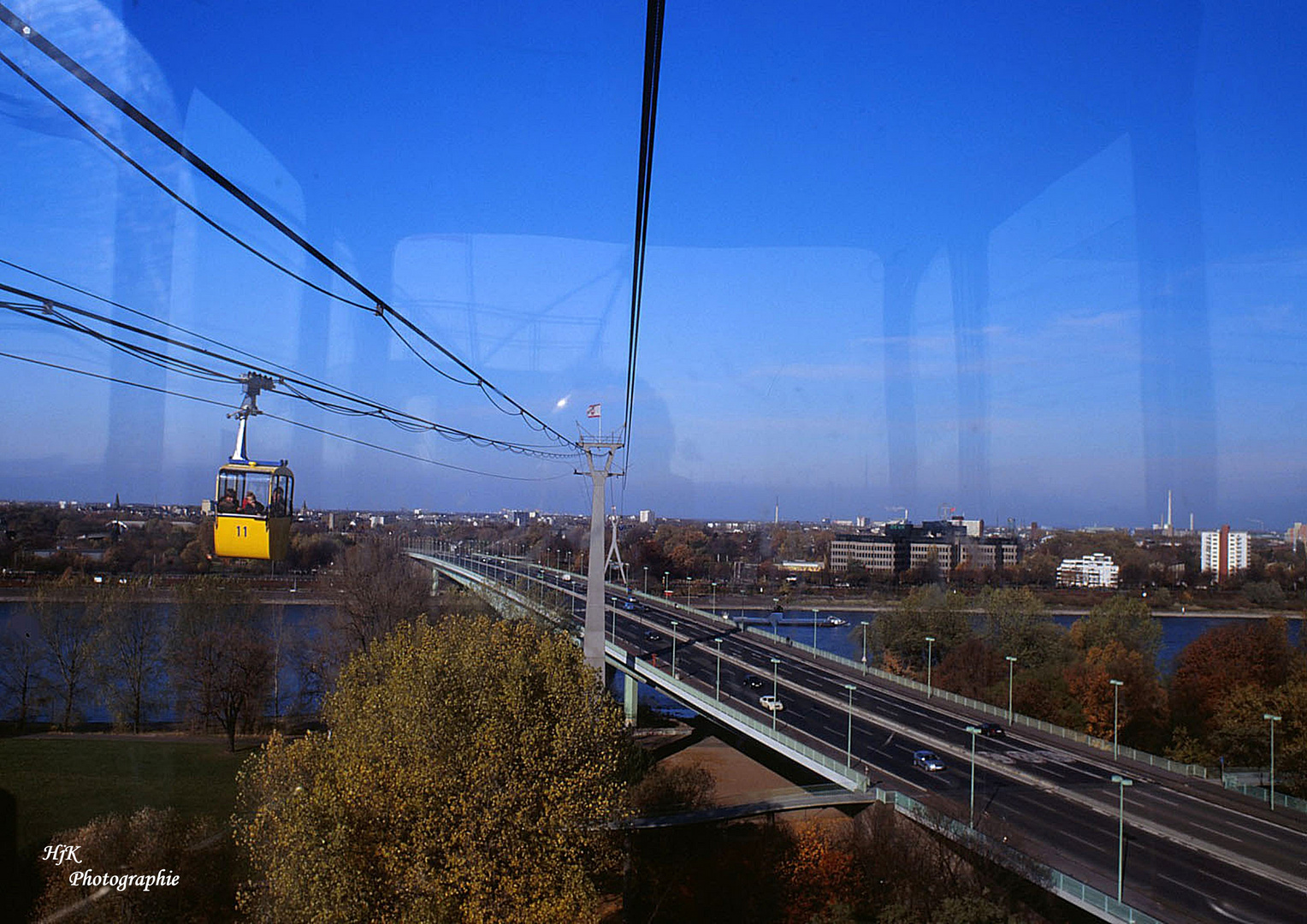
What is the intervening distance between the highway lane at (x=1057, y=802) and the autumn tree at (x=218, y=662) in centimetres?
658

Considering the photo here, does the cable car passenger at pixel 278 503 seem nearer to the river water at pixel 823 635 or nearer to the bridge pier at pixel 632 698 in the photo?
the river water at pixel 823 635

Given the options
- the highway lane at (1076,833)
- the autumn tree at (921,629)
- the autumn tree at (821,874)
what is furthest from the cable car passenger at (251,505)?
the autumn tree at (921,629)

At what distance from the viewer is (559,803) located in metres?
5.82

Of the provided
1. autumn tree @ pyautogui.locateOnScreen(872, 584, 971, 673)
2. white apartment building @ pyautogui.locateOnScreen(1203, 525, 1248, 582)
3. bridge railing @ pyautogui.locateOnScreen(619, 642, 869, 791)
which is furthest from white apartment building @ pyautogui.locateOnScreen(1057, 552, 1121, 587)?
bridge railing @ pyautogui.locateOnScreen(619, 642, 869, 791)

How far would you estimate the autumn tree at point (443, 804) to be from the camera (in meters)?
5.13

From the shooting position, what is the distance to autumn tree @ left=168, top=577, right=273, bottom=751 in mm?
12930

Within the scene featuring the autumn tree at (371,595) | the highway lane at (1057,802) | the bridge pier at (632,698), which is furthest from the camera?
the bridge pier at (632,698)

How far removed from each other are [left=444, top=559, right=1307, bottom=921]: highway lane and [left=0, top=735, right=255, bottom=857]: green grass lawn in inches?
263

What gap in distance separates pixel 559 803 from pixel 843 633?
19395mm

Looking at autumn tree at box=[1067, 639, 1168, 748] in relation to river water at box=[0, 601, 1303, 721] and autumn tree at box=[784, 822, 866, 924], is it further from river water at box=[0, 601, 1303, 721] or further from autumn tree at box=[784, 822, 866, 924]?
autumn tree at box=[784, 822, 866, 924]

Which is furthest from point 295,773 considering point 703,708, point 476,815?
point 703,708

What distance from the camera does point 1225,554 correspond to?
17984mm

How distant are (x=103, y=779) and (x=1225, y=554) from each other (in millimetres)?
19417

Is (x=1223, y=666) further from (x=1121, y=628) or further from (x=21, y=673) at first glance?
(x=21, y=673)
